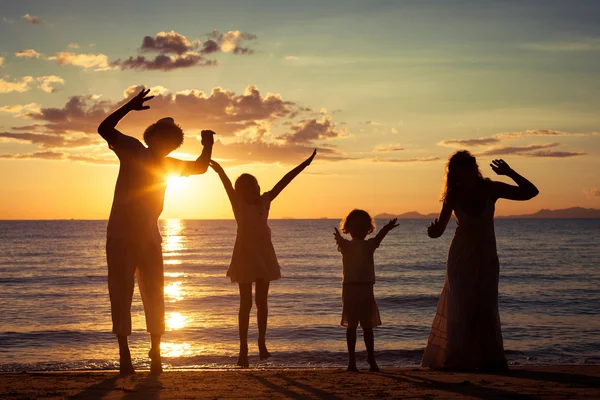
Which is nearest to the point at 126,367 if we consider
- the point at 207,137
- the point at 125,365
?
the point at 125,365

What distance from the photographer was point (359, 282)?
7629mm

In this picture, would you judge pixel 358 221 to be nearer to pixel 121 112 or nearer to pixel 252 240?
pixel 252 240

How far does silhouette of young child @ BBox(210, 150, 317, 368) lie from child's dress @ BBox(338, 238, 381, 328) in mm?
999

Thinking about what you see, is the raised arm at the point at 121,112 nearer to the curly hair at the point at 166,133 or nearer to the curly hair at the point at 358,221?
the curly hair at the point at 166,133

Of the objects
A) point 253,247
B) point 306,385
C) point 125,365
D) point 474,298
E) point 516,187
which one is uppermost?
point 516,187

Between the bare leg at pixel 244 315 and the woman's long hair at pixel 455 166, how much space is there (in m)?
2.69

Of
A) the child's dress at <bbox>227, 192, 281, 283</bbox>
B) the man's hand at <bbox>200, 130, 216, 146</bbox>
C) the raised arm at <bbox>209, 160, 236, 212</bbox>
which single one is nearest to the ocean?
the child's dress at <bbox>227, 192, 281, 283</bbox>

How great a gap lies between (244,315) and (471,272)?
289 centimetres

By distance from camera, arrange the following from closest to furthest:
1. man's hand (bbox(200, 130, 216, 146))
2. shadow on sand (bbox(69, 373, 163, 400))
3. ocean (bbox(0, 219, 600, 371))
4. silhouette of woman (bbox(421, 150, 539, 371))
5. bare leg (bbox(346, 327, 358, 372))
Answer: shadow on sand (bbox(69, 373, 163, 400)), man's hand (bbox(200, 130, 216, 146)), silhouette of woman (bbox(421, 150, 539, 371)), bare leg (bbox(346, 327, 358, 372)), ocean (bbox(0, 219, 600, 371))

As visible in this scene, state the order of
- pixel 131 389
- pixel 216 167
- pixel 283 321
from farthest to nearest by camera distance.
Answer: pixel 283 321, pixel 216 167, pixel 131 389

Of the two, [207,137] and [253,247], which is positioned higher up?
[207,137]

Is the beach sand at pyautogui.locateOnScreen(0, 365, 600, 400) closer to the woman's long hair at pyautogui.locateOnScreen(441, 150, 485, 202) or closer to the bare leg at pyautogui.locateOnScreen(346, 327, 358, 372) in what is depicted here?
the bare leg at pyautogui.locateOnScreen(346, 327, 358, 372)

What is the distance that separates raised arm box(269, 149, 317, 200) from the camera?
807cm

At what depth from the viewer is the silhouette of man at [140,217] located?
6.33m
